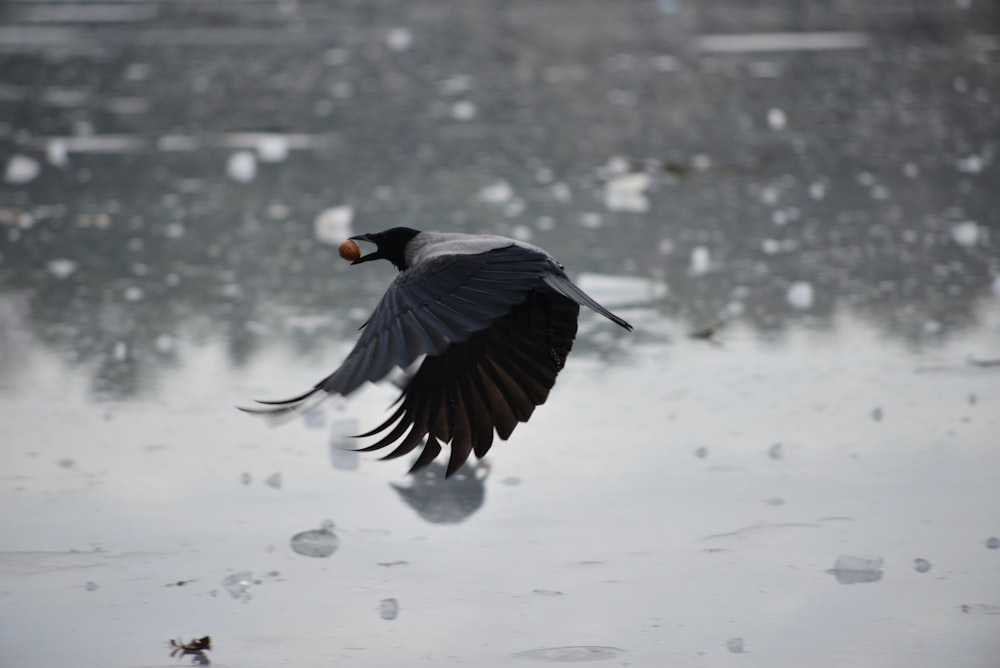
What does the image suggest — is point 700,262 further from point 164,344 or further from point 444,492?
point 444,492

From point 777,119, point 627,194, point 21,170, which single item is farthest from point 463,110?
point 21,170

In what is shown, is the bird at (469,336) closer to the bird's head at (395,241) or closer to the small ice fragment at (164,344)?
the bird's head at (395,241)

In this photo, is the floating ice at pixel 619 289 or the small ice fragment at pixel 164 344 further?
the floating ice at pixel 619 289

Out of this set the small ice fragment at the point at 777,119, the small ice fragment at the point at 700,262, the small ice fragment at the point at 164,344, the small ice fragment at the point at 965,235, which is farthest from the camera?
the small ice fragment at the point at 777,119

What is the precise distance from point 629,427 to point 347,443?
2.62 feet

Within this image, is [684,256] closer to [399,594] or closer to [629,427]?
[629,427]

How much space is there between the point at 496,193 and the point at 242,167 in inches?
60.6

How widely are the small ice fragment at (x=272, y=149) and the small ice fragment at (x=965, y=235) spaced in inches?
142

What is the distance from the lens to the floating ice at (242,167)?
731cm

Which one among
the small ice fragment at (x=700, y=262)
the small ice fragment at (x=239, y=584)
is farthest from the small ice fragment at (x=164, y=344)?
the small ice fragment at (x=700, y=262)

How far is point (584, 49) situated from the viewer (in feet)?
37.1

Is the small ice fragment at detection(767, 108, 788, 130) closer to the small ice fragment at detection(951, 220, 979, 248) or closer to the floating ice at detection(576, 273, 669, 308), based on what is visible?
the small ice fragment at detection(951, 220, 979, 248)

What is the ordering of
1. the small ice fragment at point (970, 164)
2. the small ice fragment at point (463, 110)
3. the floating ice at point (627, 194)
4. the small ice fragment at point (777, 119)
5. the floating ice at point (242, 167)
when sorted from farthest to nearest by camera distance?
1. the small ice fragment at point (463, 110)
2. the small ice fragment at point (777, 119)
3. the floating ice at point (242, 167)
4. the small ice fragment at point (970, 164)
5. the floating ice at point (627, 194)

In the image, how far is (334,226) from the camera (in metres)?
6.27
